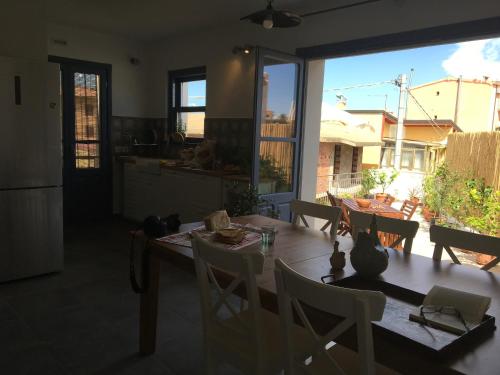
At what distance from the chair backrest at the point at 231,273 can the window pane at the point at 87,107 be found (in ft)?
14.9

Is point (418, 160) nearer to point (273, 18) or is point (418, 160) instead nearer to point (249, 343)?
point (273, 18)

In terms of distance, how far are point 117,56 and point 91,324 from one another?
13.9 ft

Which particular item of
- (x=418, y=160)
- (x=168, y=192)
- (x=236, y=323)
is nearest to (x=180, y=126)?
(x=168, y=192)

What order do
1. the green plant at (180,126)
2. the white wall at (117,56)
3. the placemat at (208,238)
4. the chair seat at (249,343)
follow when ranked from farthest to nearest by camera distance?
the green plant at (180,126) < the white wall at (117,56) < the placemat at (208,238) < the chair seat at (249,343)

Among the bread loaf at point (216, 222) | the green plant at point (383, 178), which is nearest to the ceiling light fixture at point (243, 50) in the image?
the bread loaf at point (216, 222)

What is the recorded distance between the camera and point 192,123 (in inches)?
226

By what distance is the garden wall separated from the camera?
5.09m

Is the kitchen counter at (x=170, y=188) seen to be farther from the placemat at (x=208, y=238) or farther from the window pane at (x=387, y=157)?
the window pane at (x=387, y=157)

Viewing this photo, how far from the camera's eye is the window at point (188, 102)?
550cm

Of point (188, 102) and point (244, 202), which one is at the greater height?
point (188, 102)

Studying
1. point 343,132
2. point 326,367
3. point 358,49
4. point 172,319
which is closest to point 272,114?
point 358,49

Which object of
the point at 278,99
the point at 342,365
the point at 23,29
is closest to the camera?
the point at 342,365

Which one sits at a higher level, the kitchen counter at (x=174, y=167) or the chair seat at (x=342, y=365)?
the kitchen counter at (x=174, y=167)

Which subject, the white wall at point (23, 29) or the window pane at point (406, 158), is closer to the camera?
the white wall at point (23, 29)
